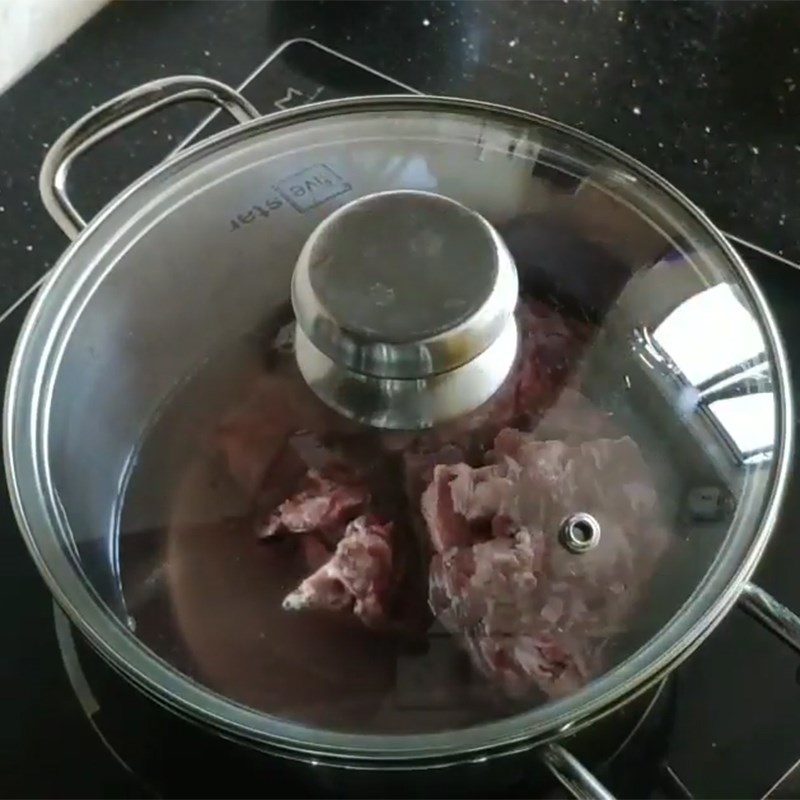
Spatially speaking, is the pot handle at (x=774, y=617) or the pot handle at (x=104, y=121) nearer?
the pot handle at (x=774, y=617)

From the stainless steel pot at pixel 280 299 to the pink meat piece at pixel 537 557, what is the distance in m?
0.03

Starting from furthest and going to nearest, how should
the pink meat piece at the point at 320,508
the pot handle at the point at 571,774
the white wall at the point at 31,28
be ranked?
the white wall at the point at 31,28, the pink meat piece at the point at 320,508, the pot handle at the point at 571,774

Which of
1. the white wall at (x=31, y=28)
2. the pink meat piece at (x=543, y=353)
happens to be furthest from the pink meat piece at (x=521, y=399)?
the white wall at (x=31, y=28)

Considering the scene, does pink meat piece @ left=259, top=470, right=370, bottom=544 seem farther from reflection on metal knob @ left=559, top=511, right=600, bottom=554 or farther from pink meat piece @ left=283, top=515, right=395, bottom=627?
reflection on metal knob @ left=559, top=511, right=600, bottom=554

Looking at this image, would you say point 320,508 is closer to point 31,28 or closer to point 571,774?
point 571,774

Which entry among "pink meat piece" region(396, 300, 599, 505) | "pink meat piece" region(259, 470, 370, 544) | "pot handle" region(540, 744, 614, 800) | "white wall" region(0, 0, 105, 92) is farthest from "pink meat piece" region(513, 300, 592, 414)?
"white wall" region(0, 0, 105, 92)

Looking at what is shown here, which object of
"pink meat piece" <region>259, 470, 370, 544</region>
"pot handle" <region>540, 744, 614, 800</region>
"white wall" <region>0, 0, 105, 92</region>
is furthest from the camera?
"white wall" <region>0, 0, 105, 92</region>

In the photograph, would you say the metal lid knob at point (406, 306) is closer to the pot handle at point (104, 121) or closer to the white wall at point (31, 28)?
the pot handle at point (104, 121)

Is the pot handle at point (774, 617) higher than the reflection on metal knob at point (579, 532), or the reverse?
the reflection on metal knob at point (579, 532)

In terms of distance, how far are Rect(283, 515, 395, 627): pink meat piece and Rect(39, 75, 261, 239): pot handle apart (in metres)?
0.28

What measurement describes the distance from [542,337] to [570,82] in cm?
39

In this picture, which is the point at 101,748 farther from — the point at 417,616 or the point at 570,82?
the point at 570,82

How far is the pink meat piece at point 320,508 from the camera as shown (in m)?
0.72

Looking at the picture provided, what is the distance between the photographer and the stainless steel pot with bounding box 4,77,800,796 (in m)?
0.65
